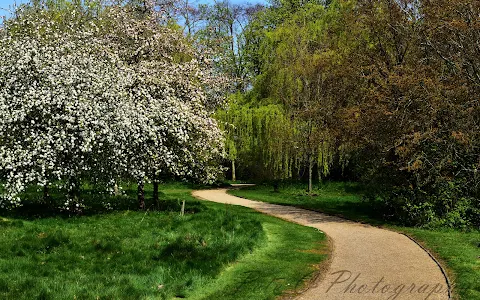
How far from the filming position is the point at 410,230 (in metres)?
17.6

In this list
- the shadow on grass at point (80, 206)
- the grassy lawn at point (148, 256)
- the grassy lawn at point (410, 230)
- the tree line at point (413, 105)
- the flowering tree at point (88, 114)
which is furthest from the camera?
the tree line at point (413, 105)

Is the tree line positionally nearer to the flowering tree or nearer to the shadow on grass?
the flowering tree

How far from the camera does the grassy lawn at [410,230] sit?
10.8m

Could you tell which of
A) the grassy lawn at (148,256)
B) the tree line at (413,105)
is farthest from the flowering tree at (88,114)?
the tree line at (413,105)

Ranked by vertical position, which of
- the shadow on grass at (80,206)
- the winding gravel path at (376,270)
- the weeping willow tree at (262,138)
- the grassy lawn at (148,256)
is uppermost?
the weeping willow tree at (262,138)

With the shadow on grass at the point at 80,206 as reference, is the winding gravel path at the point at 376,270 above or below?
below

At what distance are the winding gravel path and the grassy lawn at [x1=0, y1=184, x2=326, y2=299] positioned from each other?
65 cm

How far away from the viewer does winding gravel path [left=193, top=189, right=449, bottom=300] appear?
971cm

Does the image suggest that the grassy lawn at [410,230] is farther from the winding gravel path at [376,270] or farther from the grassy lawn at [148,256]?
the grassy lawn at [148,256]

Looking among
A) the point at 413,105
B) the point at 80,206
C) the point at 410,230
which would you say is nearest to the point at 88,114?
the point at 80,206

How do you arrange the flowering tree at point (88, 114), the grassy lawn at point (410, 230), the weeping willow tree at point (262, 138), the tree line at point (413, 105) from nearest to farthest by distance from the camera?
the grassy lawn at point (410, 230) → the flowering tree at point (88, 114) → the tree line at point (413, 105) → the weeping willow tree at point (262, 138)

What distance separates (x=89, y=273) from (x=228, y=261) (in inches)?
132

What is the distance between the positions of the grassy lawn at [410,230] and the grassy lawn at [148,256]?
331 cm

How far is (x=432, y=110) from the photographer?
18.4 m
